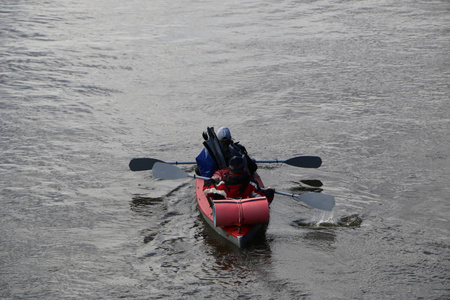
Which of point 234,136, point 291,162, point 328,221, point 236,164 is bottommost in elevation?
point 328,221

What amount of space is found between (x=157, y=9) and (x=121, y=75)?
841cm

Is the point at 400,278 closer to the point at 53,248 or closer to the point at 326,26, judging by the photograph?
the point at 53,248

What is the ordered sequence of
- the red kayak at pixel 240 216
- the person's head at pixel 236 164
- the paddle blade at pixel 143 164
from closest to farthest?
the red kayak at pixel 240 216 → the person's head at pixel 236 164 → the paddle blade at pixel 143 164

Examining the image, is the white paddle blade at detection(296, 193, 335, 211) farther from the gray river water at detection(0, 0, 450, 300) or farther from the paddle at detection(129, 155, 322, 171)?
the paddle at detection(129, 155, 322, 171)

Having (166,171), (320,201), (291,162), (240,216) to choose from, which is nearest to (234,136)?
(291,162)

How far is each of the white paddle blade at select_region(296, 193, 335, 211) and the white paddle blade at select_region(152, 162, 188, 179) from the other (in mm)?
2201

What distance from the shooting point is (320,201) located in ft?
31.6

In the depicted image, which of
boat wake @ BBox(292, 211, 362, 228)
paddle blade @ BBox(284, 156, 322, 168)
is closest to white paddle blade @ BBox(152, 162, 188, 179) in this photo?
paddle blade @ BBox(284, 156, 322, 168)

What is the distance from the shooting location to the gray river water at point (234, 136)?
28.6 ft

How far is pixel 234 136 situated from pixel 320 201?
456cm

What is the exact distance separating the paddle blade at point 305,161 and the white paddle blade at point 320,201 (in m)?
1.57

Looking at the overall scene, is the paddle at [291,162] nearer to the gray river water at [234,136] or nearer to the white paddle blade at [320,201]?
the gray river water at [234,136]

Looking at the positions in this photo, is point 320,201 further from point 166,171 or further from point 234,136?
point 234,136

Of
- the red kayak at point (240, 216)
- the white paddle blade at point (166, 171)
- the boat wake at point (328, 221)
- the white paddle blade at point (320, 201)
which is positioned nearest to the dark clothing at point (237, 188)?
the red kayak at point (240, 216)
